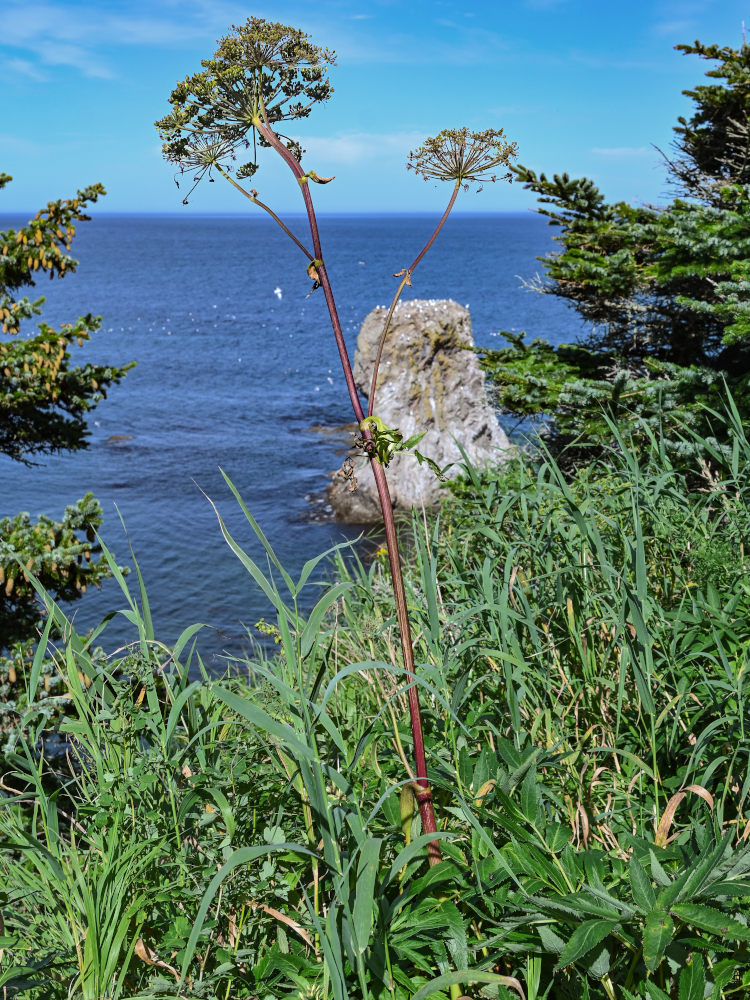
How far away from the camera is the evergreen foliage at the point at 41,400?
17.8 feet

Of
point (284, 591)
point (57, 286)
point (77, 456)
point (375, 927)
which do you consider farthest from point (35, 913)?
point (57, 286)

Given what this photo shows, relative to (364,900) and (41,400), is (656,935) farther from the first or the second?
(41,400)

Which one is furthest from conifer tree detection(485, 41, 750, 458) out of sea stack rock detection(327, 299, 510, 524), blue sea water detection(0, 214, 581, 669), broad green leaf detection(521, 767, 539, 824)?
sea stack rock detection(327, 299, 510, 524)

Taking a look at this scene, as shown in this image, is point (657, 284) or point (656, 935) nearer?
point (656, 935)

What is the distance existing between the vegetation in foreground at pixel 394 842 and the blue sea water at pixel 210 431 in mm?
396

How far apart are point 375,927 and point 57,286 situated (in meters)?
72.4

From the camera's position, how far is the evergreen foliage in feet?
17.8

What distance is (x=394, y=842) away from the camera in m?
1.73

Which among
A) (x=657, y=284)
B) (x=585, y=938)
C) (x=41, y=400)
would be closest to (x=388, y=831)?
(x=585, y=938)

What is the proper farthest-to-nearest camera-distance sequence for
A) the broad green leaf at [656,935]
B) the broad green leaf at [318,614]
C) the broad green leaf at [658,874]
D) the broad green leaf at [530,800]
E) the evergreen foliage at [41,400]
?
the evergreen foliage at [41,400] < the broad green leaf at [530,800] < the broad green leaf at [318,614] < the broad green leaf at [658,874] < the broad green leaf at [656,935]

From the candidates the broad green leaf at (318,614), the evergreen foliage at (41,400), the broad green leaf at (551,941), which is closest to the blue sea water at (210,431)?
the broad green leaf at (318,614)

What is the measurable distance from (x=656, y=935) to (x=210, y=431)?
A: 887 inches

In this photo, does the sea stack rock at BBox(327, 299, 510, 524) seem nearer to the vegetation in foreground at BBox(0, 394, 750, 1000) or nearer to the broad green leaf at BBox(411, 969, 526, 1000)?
the vegetation in foreground at BBox(0, 394, 750, 1000)

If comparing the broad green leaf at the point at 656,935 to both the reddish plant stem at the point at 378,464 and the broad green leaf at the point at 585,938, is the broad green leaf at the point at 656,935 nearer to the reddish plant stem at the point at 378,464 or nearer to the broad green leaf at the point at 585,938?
the broad green leaf at the point at 585,938
